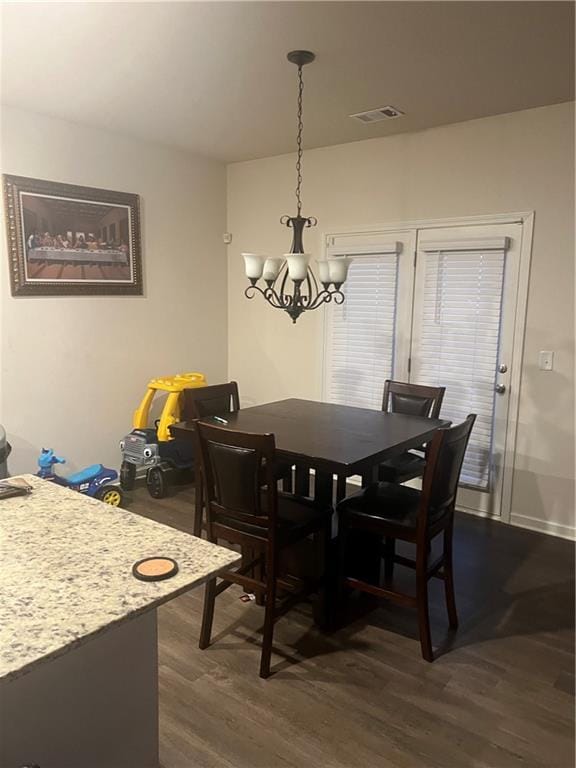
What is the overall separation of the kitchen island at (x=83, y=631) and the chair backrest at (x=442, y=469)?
1220 mm

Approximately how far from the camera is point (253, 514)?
228 cm

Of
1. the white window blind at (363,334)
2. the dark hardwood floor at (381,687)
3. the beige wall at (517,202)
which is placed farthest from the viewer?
the white window blind at (363,334)

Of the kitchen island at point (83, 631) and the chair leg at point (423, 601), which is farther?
the chair leg at point (423, 601)

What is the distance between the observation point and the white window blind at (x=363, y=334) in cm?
426

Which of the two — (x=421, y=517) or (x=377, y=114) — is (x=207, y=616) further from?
(x=377, y=114)

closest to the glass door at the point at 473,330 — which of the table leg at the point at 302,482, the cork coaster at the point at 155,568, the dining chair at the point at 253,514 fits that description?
the table leg at the point at 302,482

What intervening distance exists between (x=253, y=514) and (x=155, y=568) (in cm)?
111

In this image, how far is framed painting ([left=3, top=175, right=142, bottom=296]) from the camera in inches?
145

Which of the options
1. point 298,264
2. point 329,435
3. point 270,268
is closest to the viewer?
point 329,435

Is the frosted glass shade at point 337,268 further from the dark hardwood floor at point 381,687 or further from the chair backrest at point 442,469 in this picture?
the dark hardwood floor at point 381,687

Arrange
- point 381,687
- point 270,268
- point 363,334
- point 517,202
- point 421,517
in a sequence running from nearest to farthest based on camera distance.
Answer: point 381,687 → point 421,517 → point 270,268 → point 517,202 → point 363,334

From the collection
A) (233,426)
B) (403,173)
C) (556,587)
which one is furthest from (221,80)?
(556,587)

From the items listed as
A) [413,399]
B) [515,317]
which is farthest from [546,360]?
[413,399]

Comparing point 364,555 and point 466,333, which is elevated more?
point 466,333
